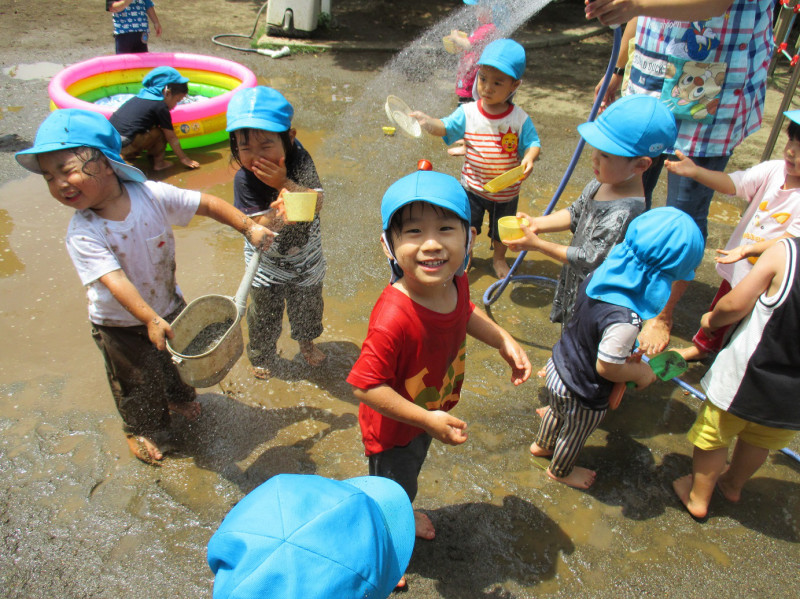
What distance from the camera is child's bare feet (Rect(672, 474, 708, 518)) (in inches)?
107

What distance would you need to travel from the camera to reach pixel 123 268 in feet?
8.17

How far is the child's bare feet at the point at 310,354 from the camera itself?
11.6 feet

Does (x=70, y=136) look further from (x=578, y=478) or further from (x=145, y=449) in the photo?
(x=578, y=478)

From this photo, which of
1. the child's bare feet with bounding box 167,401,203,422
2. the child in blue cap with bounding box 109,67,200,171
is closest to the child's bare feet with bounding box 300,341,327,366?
the child's bare feet with bounding box 167,401,203,422

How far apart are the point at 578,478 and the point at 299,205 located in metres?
1.98

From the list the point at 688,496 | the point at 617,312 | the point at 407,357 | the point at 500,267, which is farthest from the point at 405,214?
the point at 500,267

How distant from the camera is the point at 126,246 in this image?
244cm

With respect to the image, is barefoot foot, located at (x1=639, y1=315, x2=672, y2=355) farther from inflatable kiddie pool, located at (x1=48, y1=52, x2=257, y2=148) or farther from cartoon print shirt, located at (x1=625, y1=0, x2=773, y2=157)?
inflatable kiddie pool, located at (x1=48, y1=52, x2=257, y2=148)

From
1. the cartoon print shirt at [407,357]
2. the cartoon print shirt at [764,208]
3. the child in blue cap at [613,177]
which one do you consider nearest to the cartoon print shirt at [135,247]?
the cartoon print shirt at [407,357]

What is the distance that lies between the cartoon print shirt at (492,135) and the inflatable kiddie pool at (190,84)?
3235 millimetres

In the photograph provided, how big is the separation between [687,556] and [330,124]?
5549 millimetres

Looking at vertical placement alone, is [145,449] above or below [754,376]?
below

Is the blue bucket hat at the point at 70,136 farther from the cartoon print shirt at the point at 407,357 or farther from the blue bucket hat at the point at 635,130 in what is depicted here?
the blue bucket hat at the point at 635,130

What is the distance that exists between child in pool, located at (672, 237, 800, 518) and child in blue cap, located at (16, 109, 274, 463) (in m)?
2.19
